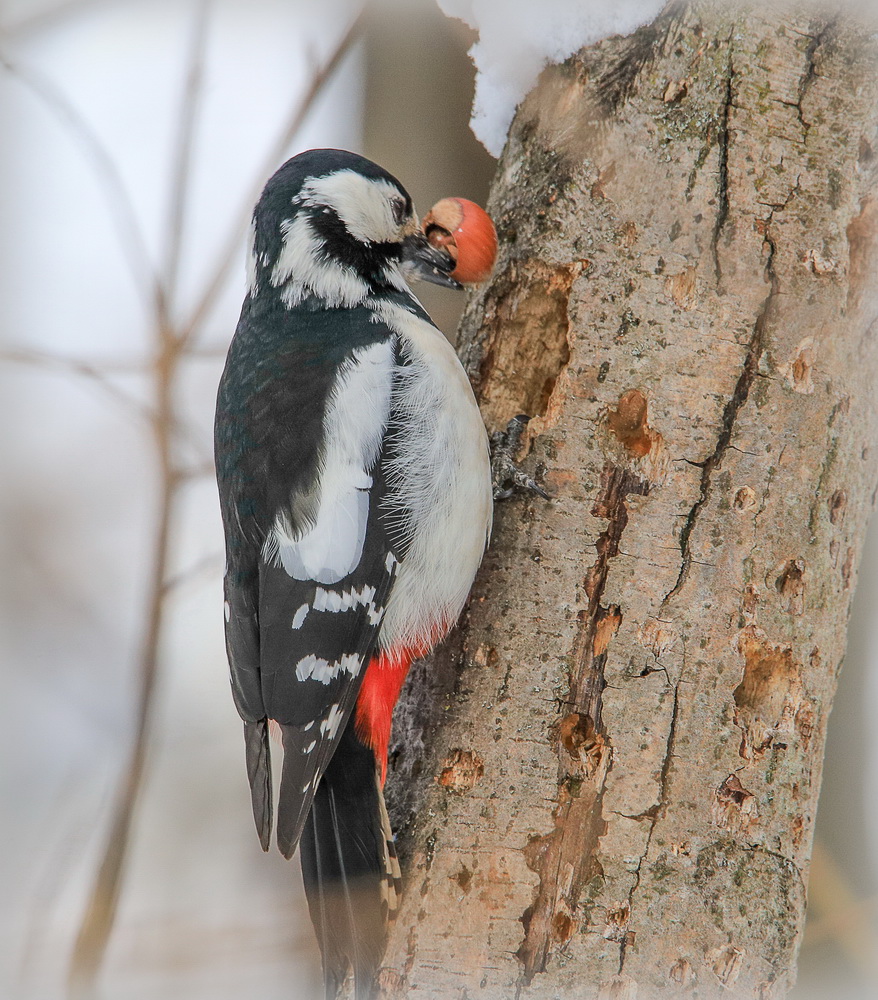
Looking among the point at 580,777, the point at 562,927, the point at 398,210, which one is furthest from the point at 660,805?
the point at 398,210

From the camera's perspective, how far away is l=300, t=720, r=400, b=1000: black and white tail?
1.54 m

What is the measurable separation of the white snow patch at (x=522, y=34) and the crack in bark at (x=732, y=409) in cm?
54

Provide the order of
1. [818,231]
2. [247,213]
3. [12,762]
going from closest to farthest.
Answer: [818,231] < [247,213] < [12,762]

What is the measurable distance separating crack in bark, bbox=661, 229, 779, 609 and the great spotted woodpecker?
0.42 meters

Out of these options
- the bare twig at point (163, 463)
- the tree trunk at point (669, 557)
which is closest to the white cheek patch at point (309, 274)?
the bare twig at point (163, 463)

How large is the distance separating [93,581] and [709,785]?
2049 millimetres

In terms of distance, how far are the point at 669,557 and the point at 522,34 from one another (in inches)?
46.4

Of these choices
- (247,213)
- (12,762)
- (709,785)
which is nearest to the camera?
(709,785)

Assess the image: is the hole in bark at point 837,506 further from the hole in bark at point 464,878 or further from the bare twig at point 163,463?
the bare twig at point 163,463

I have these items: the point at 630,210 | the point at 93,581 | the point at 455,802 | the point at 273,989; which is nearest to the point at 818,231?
the point at 630,210

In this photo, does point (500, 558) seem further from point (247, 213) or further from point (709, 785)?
point (247, 213)

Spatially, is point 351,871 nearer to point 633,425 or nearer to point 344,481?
point 344,481

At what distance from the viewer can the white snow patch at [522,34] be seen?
1796 millimetres

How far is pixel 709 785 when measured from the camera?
154 cm
